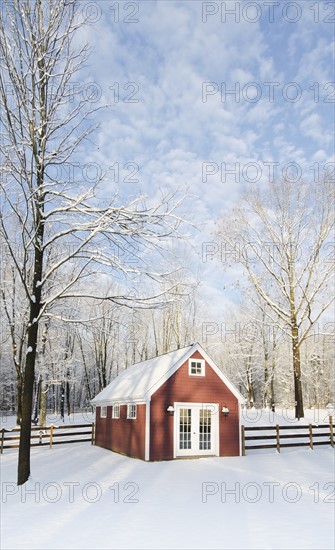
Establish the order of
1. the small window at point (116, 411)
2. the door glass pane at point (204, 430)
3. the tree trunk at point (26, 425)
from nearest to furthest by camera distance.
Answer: the tree trunk at point (26, 425) < the door glass pane at point (204, 430) < the small window at point (116, 411)

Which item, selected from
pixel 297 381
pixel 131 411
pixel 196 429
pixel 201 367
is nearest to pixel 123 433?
pixel 131 411

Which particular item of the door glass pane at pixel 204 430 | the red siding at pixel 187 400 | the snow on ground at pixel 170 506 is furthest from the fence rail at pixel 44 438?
the door glass pane at pixel 204 430

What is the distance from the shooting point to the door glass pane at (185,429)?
15.5 m

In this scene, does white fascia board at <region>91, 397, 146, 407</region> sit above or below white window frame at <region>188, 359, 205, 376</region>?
below

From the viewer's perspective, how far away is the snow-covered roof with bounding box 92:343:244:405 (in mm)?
15461

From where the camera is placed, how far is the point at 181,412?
15.7 m

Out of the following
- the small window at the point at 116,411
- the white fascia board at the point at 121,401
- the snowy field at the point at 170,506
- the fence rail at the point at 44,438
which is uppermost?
the white fascia board at the point at 121,401

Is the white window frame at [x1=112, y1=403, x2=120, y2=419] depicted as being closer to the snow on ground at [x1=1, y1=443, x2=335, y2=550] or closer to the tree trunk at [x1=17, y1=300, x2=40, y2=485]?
the snow on ground at [x1=1, y1=443, x2=335, y2=550]

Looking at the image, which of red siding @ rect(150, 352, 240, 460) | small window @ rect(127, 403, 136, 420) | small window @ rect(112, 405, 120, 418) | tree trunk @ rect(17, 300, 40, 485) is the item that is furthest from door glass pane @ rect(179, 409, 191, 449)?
tree trunk @ rect(17, 300, 40, 485)

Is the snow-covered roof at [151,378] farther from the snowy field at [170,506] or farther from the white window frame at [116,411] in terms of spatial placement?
the snowy field at [170,506]

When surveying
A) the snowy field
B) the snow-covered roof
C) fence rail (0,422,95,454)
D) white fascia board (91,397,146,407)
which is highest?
the snow-covered roof

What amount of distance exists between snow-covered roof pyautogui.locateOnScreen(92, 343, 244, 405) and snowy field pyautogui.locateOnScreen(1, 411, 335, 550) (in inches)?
101

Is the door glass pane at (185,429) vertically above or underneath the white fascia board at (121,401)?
underneath

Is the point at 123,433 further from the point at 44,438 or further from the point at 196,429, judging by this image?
the point at 44,438
